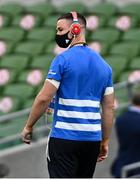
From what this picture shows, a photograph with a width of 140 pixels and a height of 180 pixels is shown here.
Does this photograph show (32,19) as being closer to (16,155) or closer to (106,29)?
(106,29)

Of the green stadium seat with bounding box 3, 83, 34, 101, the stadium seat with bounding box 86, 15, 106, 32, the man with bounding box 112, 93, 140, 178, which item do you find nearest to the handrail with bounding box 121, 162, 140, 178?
the man with bounding box 112, 93, 140, 178

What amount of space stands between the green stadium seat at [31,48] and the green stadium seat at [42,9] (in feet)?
2.25

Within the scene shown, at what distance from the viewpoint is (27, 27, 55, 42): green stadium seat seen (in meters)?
8.58

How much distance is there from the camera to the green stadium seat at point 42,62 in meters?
7.84

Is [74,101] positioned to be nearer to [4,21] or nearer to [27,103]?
[27,103]

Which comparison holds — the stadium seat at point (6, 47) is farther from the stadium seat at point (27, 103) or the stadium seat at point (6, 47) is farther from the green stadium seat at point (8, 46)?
the stadium seat at point (27, 103)

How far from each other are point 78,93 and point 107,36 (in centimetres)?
493

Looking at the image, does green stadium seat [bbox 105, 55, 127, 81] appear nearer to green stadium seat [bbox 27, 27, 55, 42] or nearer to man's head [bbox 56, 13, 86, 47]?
green stadium seat [bbox 27, 27, 55, 42]

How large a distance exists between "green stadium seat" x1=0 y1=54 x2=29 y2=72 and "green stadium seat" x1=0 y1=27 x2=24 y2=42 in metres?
0.60

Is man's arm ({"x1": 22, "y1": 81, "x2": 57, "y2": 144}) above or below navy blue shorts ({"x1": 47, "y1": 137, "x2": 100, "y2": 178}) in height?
above

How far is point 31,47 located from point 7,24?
93 cm

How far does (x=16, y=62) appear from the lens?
318 inches

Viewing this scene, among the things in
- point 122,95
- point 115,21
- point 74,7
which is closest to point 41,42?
point 74,7

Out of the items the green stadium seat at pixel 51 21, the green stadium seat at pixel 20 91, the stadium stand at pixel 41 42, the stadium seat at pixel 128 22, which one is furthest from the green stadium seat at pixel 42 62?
the stadium seat at pixel 128 22
